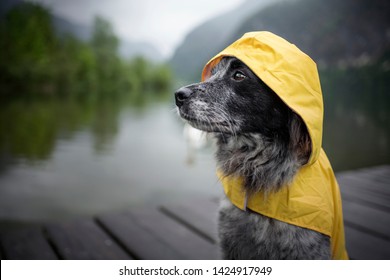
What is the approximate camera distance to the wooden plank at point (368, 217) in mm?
2930

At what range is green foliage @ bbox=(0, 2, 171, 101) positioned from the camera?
660 cm

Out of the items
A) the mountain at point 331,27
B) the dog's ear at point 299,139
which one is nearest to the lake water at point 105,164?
the mountain at point 331,27

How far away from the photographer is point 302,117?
1665 millimetres

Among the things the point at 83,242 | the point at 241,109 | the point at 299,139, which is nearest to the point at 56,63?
the point at 83,242

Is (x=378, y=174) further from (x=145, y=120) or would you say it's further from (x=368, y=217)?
(x=145, y=120)

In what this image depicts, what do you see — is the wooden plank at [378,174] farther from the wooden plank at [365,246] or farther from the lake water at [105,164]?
the wooden plank at [365,246]

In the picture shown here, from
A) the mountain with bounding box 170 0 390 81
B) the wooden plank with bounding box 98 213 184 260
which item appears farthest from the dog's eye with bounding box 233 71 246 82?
the wooden plank with bounding box 98 213 184 260

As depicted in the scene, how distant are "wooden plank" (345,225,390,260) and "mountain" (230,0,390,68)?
1713 millimetres

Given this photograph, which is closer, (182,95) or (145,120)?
(182,95)

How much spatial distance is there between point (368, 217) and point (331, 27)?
80.9 inches

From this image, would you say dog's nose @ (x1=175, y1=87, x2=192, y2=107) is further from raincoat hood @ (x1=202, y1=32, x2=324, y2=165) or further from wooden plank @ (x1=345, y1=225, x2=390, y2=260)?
wooden plank @ (x1=345, y1=225, x2=390, y2=260)

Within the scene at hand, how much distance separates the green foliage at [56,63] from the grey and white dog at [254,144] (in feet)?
9.79
